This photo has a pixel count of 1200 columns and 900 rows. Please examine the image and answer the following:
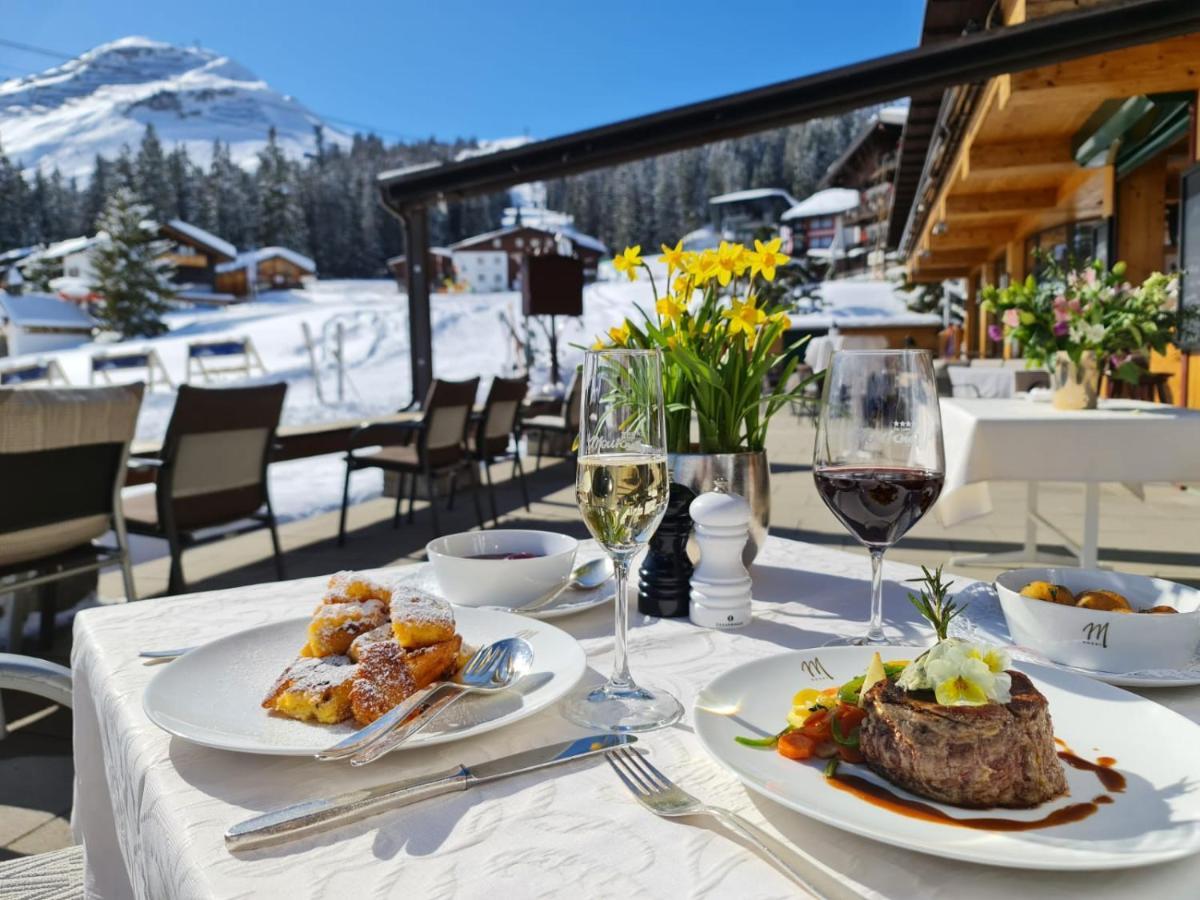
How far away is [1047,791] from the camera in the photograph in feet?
1.65

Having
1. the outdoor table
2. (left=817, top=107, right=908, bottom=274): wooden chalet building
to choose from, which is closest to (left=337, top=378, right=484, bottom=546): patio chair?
the outdoor table

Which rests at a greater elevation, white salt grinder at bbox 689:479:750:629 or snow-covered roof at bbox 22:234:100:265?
snow-covered roof at bbox 22:234:100:265

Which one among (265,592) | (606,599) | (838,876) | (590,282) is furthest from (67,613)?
(590,282)

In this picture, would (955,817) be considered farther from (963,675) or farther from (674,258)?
(674,258)

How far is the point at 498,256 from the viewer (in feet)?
200

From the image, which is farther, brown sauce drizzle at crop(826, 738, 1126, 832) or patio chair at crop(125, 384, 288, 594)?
patio chair at crop(125, 384, 288, 594)

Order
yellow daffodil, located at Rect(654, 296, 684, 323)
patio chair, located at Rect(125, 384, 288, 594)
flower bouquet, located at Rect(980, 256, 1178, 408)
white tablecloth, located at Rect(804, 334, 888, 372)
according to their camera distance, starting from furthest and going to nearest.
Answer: white tablecloth, located at Rect(804, 334, 888, 372) → patio chair, located at Rect(125, 384, 288, 594) → flower bouquet, located at Rect(980, 256, 1178, 408) → yellow daffodil, located at Rect(654, 296, 684, 323)

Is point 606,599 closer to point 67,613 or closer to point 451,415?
point 67,613

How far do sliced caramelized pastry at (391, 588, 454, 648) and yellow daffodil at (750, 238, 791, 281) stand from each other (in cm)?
58

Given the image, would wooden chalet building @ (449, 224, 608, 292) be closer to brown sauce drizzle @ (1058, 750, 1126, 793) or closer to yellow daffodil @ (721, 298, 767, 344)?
yellow daffodil @ (721, 298, 767, 344)

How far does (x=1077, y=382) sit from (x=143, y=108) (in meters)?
177

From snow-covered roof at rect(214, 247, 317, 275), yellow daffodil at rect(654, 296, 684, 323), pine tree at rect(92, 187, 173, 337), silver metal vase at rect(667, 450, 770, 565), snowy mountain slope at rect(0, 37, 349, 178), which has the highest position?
snowy mountain slope at rect(0, 37, 349, 178)

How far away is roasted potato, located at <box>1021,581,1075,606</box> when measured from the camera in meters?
0.84

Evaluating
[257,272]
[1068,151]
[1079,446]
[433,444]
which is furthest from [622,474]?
[257,272]
